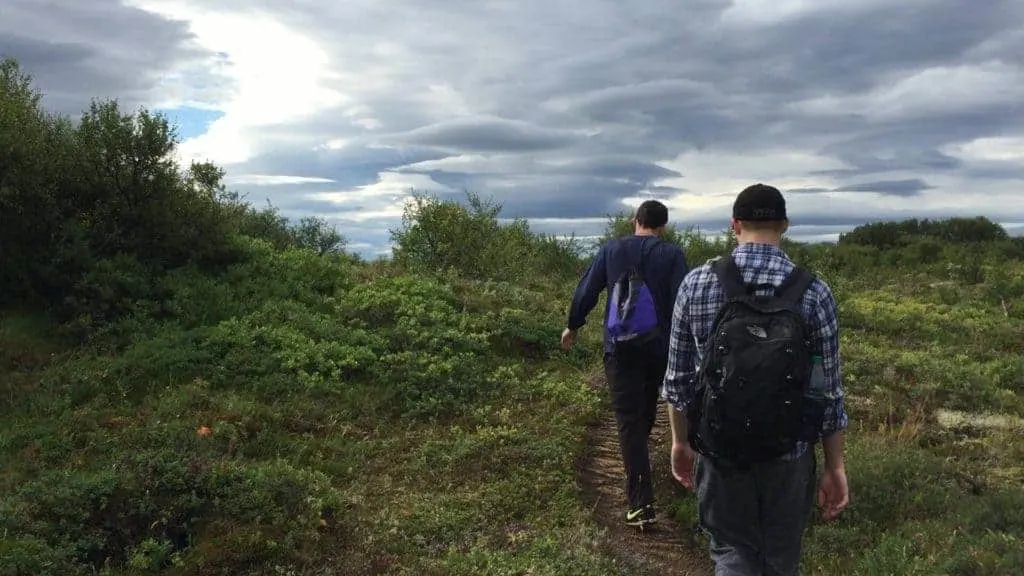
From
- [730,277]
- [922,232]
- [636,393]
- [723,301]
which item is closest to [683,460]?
[723,301]

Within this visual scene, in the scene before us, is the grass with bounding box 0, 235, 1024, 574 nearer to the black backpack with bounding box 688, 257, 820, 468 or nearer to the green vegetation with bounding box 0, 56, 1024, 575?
the green vegetation with bounding box 0, 56, 1024, 575

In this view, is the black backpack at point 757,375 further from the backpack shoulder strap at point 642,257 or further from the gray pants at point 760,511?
the backpack shoulder strap at point 642,257

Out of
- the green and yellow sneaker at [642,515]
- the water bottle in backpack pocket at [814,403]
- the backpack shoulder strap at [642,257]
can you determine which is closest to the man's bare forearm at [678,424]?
the water bottle in backpack pocket at [814,403]

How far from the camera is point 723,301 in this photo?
3104 millimetres

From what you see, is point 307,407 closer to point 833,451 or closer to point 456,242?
point 833,451

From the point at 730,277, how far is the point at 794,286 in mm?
263

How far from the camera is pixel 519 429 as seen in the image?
8.21 meters

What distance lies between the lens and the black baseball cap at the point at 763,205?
304 cm

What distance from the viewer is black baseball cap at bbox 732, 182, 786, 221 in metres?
3.04

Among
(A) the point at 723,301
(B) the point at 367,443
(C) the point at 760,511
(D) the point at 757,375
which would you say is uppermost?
(A) the point at 723,301

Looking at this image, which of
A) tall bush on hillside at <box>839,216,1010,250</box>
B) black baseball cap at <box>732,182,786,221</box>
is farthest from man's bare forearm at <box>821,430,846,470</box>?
tall bush on hillside at <box>839,216,1010,250</box>

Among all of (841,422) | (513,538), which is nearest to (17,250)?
(513,538)

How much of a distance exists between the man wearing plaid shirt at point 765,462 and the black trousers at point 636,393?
2.08 meters

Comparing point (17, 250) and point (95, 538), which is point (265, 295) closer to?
point (17, 250)
